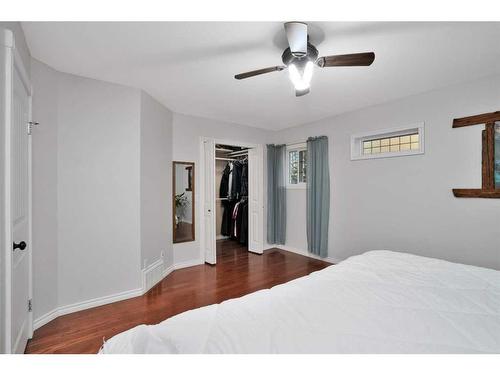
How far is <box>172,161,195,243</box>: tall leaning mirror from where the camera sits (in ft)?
11.7

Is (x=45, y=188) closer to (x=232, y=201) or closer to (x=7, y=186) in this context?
(x=7, y=186)

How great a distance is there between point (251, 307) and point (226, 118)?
318 cm

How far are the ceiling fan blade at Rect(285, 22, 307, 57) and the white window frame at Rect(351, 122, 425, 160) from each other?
6.69 feet

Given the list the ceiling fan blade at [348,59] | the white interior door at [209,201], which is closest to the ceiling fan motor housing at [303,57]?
the ceiling fan blade at [348,59]

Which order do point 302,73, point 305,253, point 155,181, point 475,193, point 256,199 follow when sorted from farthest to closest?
point 256,199 → point 305,253 → point 155,181 → point 475,193 → point 302,73

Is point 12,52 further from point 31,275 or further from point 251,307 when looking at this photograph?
point 251,307

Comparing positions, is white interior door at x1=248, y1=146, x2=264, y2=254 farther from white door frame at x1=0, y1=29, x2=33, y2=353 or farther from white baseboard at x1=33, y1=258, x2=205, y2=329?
white door frame at x1=0, y1=29, x2=33, y2=353

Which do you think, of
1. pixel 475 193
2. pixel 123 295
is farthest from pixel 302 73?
pixel 123 295

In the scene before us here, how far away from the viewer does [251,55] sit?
194cm

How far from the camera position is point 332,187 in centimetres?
368

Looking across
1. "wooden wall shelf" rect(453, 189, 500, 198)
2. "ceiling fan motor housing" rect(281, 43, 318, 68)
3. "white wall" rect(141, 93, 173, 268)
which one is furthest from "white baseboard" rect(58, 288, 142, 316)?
"wooden wall shelf" rect(453, 189, 500, 198)

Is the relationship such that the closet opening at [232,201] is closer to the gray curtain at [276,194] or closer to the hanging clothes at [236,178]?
the hanging clothes at [236,178]

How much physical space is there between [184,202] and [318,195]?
6.84 ft

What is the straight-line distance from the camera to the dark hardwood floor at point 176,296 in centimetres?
189
